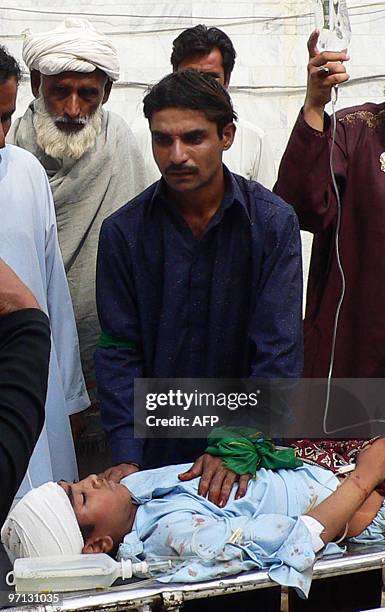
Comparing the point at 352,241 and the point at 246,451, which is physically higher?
the point at 352,241

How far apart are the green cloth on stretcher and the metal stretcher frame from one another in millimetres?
387

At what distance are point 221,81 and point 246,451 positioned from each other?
1606 millimetres

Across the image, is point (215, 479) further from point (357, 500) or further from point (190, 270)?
point (190, 270)

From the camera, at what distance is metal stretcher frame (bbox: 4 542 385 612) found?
280 centimetres

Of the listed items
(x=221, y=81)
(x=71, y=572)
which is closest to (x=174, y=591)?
(x=71, y=572)

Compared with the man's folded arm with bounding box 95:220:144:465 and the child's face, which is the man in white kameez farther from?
the child's face

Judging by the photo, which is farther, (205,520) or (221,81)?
(221,81)

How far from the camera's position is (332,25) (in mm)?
3805

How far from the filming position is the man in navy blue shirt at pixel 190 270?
3.56 m

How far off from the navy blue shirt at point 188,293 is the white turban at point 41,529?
40 cm

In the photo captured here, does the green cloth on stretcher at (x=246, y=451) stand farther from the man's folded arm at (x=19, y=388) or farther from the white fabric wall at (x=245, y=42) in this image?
the white fabric wall at (x=245, y=42)

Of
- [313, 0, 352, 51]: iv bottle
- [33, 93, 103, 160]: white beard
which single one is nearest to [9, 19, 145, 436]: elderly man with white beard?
[33, 93, 103, 160]: white beard

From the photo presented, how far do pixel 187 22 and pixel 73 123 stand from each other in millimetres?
1450

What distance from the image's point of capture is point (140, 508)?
11.0 ft
